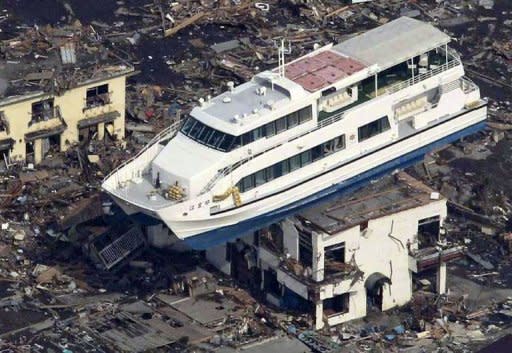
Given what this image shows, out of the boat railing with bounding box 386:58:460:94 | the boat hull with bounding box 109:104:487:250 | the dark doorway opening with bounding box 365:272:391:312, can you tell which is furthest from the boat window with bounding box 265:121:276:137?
the dark doorway opening with bounding box 365:272:391:312

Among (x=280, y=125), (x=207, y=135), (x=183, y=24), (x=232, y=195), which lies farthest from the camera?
(x=183, y=24)

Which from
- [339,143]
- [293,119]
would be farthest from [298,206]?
[293,119]

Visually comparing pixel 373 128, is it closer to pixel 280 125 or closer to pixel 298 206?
pixel 280 125

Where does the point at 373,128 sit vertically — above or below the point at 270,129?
below

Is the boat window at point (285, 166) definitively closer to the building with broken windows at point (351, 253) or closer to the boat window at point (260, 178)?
the boat window at point (260, 178)

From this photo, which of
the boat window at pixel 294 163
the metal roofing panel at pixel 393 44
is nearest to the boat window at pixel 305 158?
the boat window at pixel 294 163

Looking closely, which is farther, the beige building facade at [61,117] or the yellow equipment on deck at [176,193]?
the beige building facade at [61,117]
